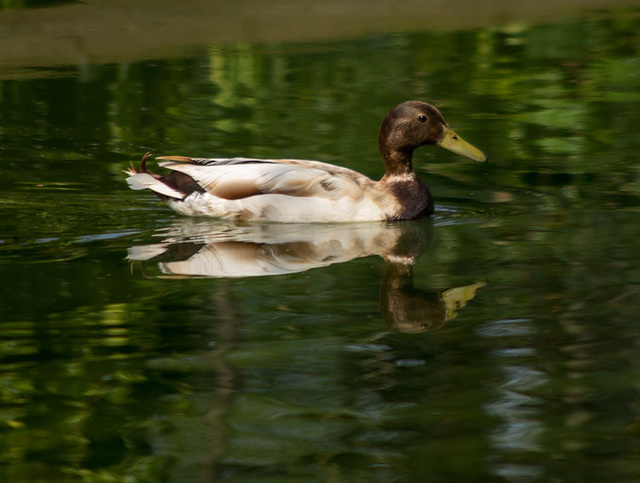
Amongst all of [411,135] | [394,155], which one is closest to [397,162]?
[394,155]

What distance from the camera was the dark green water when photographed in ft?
15.2

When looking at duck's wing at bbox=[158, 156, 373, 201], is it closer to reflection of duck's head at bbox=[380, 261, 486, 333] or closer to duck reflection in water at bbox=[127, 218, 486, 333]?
duck reflection in water at bbox=[127, 218, 486, 333]

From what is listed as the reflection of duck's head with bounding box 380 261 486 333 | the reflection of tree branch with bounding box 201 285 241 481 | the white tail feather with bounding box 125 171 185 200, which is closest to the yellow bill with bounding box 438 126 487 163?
the white tail feather with bounding box 125 171 185 200

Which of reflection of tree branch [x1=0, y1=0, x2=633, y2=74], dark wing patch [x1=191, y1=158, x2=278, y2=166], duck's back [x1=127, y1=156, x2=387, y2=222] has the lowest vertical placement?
duck's back [x1=127, y1=156, x2=387, y2=222]

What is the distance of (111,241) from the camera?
850cm

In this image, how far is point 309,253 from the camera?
26.2 ft

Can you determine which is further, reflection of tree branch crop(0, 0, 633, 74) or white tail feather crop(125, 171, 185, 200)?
reflection of tree branch crop(0, 0, 633, 74)

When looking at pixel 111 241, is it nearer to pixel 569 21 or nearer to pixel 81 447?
pixel 81 447

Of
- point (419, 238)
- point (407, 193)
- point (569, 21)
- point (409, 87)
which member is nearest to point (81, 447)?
point (419, 238)

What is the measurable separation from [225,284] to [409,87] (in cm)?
761

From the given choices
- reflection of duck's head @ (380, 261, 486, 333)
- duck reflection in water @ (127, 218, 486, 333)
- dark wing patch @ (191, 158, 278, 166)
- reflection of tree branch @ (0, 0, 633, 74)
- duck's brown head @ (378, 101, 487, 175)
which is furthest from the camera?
reflection of tree branch @ (0, 0, 633, 74)

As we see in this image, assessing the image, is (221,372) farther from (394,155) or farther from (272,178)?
(394,155)

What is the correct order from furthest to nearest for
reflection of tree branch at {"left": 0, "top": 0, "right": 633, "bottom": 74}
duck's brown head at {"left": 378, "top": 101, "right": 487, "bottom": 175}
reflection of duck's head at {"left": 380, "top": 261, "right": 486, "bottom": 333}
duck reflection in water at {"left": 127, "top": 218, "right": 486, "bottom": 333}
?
reflection of tree branch at {"left": 0, "top": 0, "right": 633, "bottom": 74}, duck's brown head at {"left": 378, "top": 101, "right": 487, "bottom": 175}, duck reflection in water at {"left": 127, "top": 218, "right": 486, "bottom": 333}, reflection of duck's head at {"left": 380, "top": 261, "right": 486, "bottom": 333}

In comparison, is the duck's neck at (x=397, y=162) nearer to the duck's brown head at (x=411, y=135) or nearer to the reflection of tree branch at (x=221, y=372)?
the duck's brown head at (x=411, y=135)
